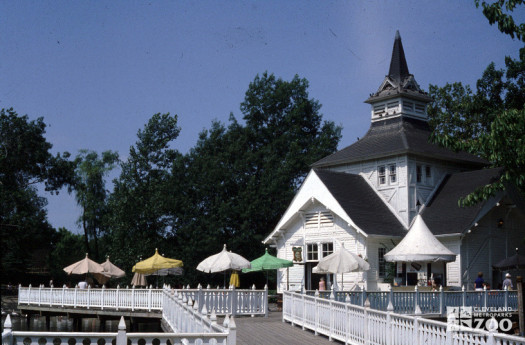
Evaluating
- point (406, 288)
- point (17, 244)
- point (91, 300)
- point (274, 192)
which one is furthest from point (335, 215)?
point (17, 244)

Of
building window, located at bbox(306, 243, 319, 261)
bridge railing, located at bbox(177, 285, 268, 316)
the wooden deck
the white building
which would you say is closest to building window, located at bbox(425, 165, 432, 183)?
the white building

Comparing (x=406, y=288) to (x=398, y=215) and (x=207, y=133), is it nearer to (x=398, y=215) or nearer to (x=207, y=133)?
(x=398, y=215)

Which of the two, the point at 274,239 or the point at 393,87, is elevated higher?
the point at 393,87

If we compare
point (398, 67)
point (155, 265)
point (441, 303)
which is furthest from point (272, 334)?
point (398, 67)

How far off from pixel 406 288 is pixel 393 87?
17.2 metres

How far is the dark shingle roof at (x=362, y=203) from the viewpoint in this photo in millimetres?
34062

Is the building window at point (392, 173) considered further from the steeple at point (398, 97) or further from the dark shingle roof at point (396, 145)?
the steeple at point (398, 97)

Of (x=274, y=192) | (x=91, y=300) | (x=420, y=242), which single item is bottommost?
(x=91, y=300)

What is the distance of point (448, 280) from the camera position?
32.3 metres

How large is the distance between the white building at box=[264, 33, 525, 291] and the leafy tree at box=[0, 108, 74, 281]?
27.5 metres

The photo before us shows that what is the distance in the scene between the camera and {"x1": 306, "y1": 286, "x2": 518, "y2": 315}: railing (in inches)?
909

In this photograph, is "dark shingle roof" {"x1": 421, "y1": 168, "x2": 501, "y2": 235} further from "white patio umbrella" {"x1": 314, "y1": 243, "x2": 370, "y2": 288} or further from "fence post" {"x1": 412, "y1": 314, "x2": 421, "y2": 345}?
"fence post" {"x1": 412, "y1": 314, "x2": 421, "y2": 345}

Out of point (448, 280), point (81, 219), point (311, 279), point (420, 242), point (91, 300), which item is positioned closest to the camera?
point (420, 242)

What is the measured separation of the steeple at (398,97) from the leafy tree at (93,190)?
1393 inches
